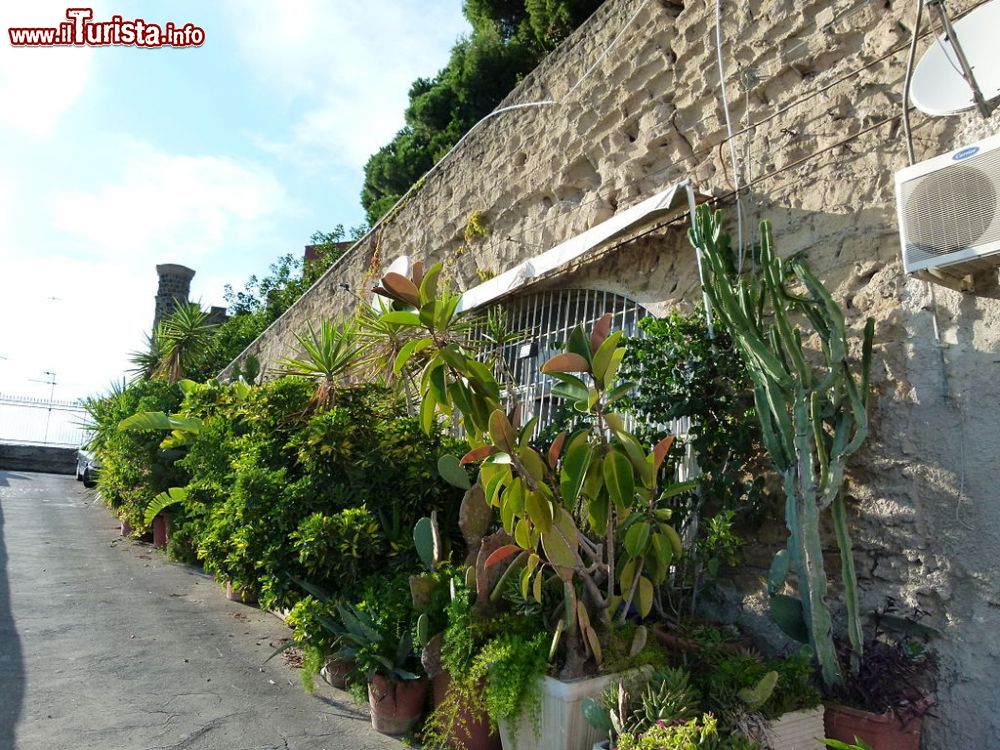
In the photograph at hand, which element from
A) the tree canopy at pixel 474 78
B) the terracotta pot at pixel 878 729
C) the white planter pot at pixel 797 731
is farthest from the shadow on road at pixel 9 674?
the tree canopy at pixel 474 78

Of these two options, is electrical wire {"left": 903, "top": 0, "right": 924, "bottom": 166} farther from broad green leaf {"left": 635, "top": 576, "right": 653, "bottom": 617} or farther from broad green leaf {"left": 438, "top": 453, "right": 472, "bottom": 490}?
broad green leaf {"left": 438, "top": 453, "right": 472, "bottom": 490}

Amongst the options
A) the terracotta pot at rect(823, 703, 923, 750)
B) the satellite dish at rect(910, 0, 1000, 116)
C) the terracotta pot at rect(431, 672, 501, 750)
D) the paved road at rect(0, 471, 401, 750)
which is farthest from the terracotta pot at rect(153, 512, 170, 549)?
the satellite dish at rect(910, 0, 1000, 116)

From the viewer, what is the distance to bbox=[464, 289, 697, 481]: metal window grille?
5.65 meters

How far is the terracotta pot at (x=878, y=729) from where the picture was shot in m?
3.02

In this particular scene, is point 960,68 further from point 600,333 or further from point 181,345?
point 181,345

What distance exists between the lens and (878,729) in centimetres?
303

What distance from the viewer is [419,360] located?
6074mm

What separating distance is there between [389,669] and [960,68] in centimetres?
379

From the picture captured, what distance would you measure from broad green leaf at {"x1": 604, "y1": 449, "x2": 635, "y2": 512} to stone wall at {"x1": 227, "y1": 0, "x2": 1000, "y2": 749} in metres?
1.24

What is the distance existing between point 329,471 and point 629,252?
2.51m

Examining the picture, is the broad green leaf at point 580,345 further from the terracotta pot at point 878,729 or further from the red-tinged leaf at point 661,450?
the terracotta pot at point 878,729

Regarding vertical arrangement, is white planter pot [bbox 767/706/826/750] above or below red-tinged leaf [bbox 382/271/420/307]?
below

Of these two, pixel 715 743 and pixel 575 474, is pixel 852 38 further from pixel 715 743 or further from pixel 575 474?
pixel 715 743

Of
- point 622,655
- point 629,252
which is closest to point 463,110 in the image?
point 629,252
